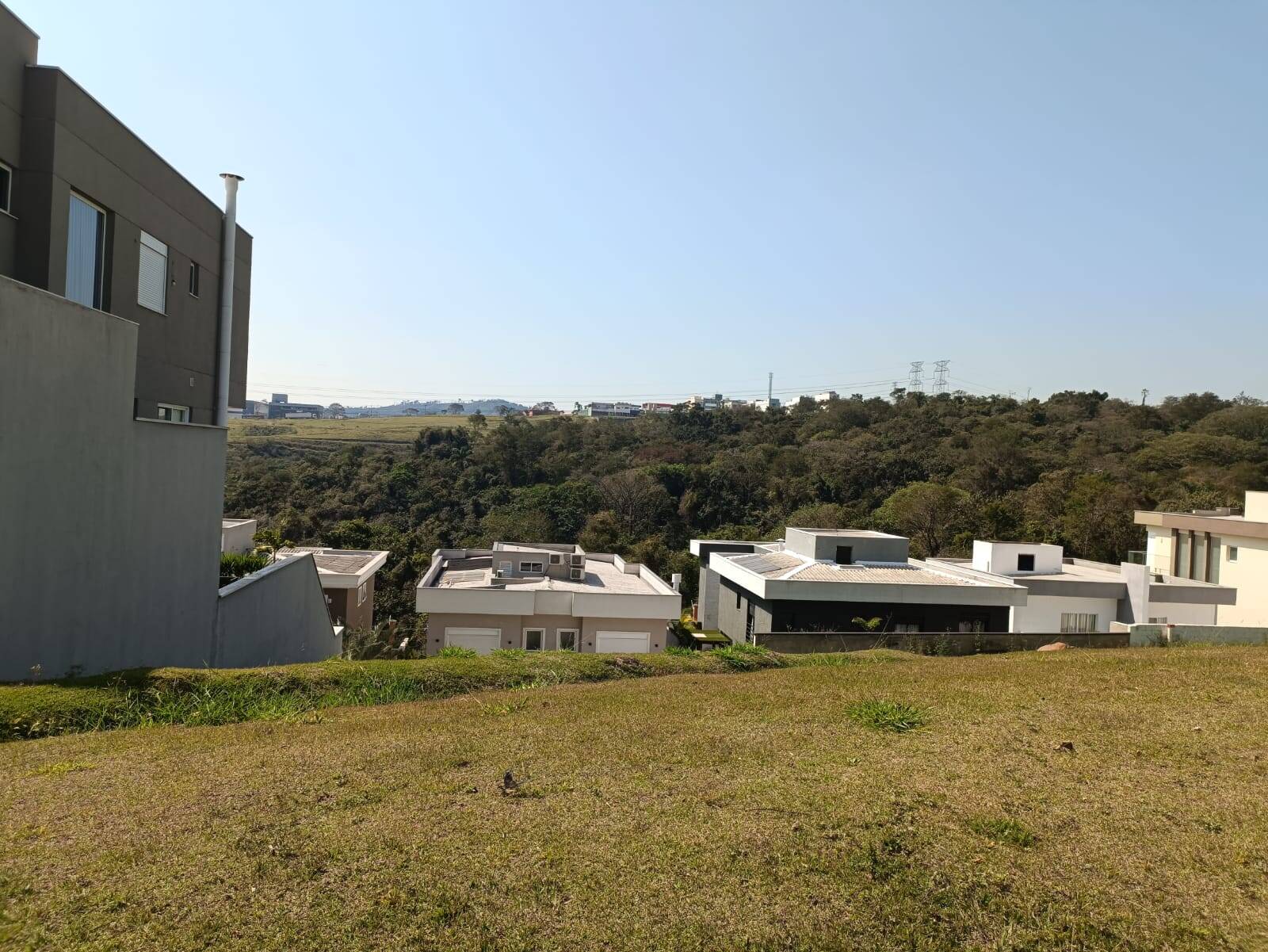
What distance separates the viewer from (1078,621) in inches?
1008

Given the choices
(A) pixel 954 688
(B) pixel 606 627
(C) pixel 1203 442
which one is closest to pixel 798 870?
(A) pixel 954 688

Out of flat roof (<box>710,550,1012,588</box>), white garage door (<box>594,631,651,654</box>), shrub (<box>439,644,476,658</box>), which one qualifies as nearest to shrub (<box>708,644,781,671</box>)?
shrub (<box>439,644,476,658</box>)

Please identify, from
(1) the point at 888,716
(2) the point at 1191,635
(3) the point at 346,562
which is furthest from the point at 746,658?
(3) the point at 346,562

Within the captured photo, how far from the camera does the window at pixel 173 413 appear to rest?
12.5 m

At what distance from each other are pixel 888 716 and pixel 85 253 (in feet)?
34.0

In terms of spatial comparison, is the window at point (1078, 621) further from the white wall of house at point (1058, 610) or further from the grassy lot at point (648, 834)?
the grassy lot at point (648, 834)

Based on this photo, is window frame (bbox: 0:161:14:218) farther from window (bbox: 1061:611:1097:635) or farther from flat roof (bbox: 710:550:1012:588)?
window (bbox: 1061:611:1097:635)

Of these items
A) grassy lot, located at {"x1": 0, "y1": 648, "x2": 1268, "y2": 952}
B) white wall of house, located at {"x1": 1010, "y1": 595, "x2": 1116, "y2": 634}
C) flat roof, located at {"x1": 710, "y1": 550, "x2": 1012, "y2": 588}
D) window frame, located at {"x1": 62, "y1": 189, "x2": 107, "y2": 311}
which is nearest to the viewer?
grassy lot, located at {"x1": 0, "y1": 648, "x2": 1268, "y2": 952}

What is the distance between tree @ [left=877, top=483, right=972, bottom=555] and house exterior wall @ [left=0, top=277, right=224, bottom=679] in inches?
1564

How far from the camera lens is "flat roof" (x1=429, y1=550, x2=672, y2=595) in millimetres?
22859

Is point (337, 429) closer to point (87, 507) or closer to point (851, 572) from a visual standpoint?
point (851, 572)

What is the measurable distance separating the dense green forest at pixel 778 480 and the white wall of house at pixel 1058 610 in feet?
51.4

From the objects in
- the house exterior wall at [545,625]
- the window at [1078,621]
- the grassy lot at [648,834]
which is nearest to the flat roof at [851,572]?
the window at [1078,621]

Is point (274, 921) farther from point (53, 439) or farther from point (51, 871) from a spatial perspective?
point (53, 439)
